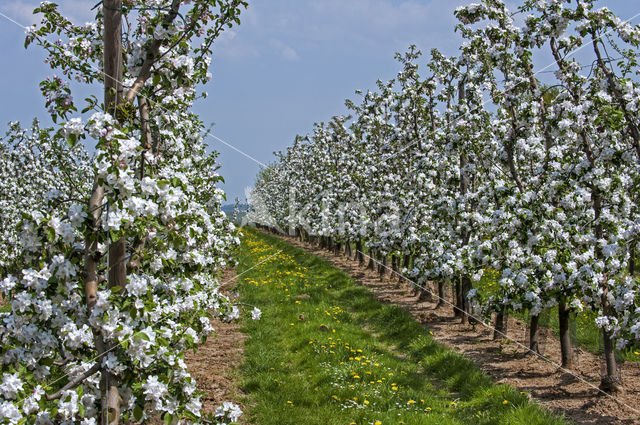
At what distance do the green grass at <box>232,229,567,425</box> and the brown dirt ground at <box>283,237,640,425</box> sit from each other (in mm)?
681

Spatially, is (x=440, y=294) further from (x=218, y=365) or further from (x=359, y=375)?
(x=218, y=365)

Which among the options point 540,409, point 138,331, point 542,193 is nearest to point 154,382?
point 138,331

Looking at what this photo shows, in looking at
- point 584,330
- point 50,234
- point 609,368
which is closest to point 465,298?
point 584,330

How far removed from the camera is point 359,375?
9.77m

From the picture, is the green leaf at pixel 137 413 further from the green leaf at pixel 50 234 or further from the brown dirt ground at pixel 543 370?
the brown dirt ground at pixel 543 370

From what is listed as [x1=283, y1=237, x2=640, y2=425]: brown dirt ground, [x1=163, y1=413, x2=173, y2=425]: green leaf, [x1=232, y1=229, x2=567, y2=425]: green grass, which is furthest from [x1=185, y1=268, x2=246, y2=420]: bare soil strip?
[x1=283, y1=237, x2=640, y2=425]: brown dirt ground

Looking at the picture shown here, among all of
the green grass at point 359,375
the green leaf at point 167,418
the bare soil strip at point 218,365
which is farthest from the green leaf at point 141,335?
the green grass at point 359,375

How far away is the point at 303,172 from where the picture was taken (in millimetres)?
40781

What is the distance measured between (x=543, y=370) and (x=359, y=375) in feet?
13.5

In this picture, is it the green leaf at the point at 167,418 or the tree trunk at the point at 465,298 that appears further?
the tree trunk at the point at 465,298

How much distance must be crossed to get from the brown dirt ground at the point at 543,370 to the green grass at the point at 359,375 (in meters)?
0.68

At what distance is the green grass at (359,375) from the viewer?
8109 mm

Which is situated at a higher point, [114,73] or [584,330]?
[114,73]

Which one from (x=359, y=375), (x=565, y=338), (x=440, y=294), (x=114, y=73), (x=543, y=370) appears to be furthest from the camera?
(x=440, y=294)
